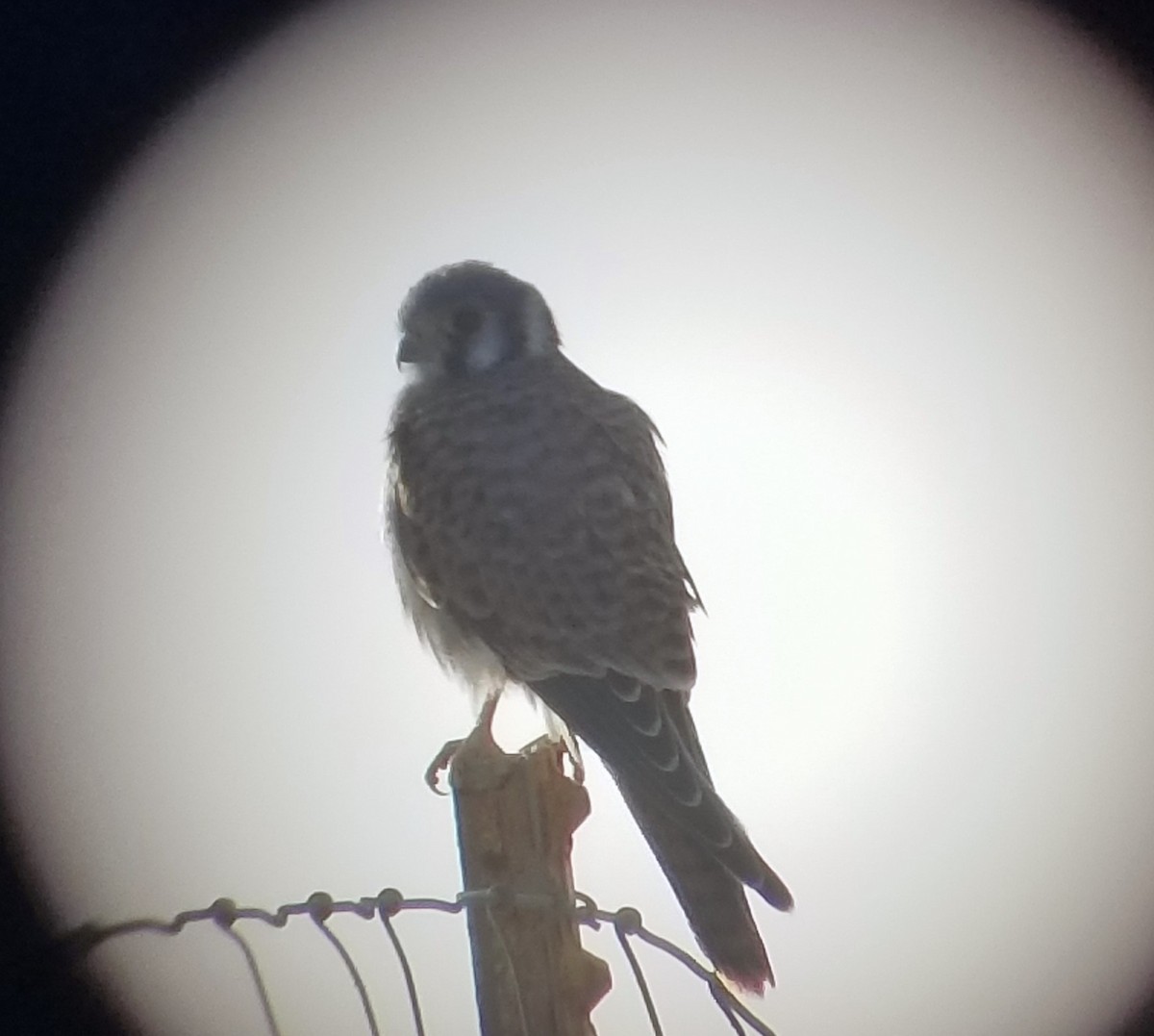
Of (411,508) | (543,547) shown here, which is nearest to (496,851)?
(543,547)

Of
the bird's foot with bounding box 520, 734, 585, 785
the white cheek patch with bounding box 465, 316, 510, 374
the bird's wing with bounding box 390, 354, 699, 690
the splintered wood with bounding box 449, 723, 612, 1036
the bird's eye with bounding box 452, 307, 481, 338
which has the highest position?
the bird's eye with bounding box 452, 307, 481, 338

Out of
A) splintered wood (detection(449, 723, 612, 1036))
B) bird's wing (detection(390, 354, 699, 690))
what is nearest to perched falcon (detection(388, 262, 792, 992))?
bird's wing (detection(390, 354, 699, 690))

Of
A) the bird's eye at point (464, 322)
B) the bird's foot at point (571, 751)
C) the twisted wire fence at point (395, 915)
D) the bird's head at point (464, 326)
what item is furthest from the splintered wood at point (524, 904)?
the bird's eye at point (464, 322)

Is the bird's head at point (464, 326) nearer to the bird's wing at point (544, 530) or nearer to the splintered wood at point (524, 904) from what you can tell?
the bird's wing at point (544, 530)

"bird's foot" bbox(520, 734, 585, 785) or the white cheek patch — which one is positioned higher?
the white cheek patch

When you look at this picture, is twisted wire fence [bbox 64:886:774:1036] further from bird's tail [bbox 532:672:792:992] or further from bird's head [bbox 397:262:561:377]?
bird's head [bbox 397:262:561:377]

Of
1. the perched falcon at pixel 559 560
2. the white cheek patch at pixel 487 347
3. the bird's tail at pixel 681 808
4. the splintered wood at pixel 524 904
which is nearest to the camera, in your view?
the splintered wood at pixel 524 904
